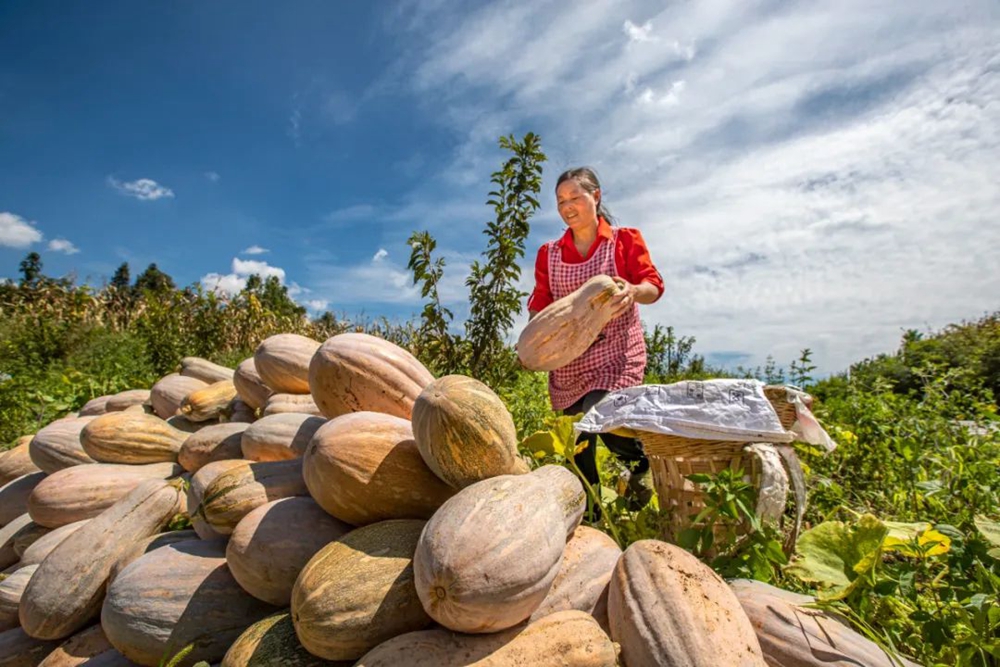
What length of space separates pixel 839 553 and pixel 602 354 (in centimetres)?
178

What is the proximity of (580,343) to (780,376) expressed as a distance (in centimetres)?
446

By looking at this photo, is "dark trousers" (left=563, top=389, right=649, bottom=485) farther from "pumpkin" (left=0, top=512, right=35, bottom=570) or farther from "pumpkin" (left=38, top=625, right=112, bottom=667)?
"pumpkin" (left=0, top=512, right=35, bottom=570)

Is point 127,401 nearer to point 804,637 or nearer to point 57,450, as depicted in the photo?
point 57,450

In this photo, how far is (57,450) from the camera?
9.74 ft

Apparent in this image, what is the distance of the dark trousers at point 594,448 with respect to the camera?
10.5ft

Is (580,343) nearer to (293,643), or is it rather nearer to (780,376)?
(293,643)

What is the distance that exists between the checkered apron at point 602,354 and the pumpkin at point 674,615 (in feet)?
5.97

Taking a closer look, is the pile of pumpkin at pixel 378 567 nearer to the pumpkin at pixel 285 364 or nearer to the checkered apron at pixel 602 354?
the pumpkin at pixel 285 364

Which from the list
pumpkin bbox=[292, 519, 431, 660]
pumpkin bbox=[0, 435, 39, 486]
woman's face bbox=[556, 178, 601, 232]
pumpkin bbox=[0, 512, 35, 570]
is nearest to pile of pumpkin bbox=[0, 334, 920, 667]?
pumpkin bbox=[292, 519, 431, 660]

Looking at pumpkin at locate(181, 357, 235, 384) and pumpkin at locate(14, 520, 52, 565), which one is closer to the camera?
pumpkin at locate(14, 520, 52, 565)

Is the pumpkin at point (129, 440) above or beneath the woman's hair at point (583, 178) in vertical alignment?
beneath

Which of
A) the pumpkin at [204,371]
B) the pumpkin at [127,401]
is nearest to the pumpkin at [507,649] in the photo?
the pumpkin at [204,371]

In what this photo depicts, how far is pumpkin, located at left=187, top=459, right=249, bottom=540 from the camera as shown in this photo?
6.48 ft

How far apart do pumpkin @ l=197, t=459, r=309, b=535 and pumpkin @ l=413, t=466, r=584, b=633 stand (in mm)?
799
